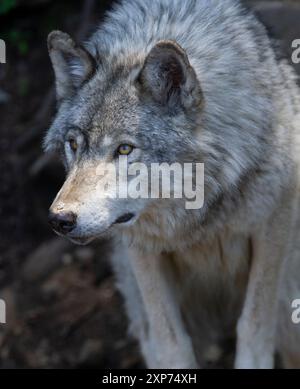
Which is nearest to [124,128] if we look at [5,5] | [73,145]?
[73,145]

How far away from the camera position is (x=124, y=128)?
3.66 meters

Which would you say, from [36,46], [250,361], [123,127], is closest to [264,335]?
[250,361]

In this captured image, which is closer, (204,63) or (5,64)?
(204,63)

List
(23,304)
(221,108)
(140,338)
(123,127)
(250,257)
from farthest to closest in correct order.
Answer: (23,304) → (140,338) → (250,257) → (221,108) → (123,127)

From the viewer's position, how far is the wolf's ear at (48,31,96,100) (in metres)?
3.95

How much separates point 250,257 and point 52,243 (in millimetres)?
2368

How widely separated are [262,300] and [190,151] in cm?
119

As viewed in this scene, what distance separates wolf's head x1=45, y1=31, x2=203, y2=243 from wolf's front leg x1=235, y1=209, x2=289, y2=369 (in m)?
0.88

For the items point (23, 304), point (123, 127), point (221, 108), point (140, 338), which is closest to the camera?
point (123, 127)

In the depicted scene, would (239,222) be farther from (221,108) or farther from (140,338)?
(140,338)

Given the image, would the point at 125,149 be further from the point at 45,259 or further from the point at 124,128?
the point at 45,259

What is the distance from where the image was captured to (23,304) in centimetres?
632

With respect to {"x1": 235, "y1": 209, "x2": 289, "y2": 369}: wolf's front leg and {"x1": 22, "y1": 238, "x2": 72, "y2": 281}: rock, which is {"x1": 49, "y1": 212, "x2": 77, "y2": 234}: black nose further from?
{"x1": 22, "y1": 238, "x2": 72, "y2": 281}: rock

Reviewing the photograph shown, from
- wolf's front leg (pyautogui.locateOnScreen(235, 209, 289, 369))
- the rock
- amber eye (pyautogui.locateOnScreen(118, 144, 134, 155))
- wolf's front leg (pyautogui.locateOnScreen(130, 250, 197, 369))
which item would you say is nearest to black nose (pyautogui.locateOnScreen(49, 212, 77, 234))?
amber eye (pyautogui.locateOnScreen(118, 144, 134, 155))
